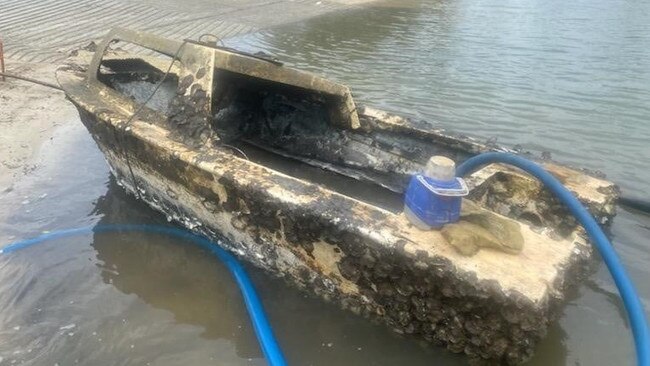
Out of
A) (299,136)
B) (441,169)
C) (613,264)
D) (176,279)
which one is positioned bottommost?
(176,279)

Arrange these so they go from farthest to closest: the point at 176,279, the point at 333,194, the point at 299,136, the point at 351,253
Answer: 1. the point at 299,136
2. the point at 176,279
3. the point at 333,194
4. the point at 351,253

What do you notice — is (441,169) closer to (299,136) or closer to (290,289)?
(290,289)

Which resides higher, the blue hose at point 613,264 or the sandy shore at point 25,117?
the blue hose at point 613,264

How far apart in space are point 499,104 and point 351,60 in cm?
337

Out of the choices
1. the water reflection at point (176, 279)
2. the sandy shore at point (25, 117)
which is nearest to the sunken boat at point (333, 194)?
the water reflection at point (176, 279)

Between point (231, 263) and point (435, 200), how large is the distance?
5.69ft

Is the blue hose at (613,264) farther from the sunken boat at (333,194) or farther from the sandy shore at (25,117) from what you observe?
the sandy shore at (25,117)

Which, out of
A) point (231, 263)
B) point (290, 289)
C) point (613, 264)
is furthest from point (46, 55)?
point (613, 264)

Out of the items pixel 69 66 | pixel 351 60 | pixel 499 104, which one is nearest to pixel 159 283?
pixel 69 66

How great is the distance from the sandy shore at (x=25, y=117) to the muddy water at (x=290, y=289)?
202 mm

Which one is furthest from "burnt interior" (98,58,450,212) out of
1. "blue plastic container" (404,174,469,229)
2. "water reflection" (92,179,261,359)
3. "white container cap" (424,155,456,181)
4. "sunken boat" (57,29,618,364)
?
"white container cap" (424,155,456,181)

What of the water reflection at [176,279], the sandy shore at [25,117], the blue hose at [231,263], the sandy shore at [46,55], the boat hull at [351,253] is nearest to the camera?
the boat hull at [351,253]

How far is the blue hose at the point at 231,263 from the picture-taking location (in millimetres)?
3076

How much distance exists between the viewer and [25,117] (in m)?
6.62
